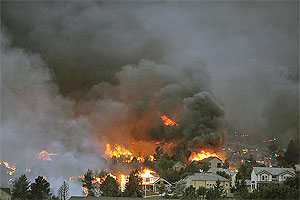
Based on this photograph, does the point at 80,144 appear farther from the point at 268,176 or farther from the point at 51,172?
the point at 268,176

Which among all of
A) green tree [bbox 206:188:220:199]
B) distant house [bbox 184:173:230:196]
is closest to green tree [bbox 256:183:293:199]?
green tree [bbox 206:188:220:199]

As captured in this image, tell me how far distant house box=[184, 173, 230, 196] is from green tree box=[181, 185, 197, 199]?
1712mm

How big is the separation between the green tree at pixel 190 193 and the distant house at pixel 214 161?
11291 millimetres

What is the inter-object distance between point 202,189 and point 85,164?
10.5 metres

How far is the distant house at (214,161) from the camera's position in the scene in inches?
1448

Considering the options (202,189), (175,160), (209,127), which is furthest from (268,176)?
(209,127)

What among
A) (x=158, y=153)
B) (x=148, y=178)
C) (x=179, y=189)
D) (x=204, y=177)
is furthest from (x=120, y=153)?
(x=179, y=189)

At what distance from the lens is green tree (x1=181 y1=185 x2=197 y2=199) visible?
22.7m

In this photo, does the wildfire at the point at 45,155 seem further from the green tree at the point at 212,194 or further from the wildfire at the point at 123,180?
the green tree at the point at 212,194

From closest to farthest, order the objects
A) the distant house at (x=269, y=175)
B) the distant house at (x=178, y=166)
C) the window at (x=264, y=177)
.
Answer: the distant house at (x=269, y=175) → the window at (x=264, y=177) → the distant house at (x=178, y=166)

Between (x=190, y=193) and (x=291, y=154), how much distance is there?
20.0 m

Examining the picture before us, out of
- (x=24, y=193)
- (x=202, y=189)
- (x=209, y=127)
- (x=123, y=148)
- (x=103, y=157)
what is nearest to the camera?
(x=24, y=193)

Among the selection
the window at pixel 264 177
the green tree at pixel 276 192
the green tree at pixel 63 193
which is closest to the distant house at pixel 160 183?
the green tree at pixel 63 193

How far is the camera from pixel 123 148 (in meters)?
37.9
